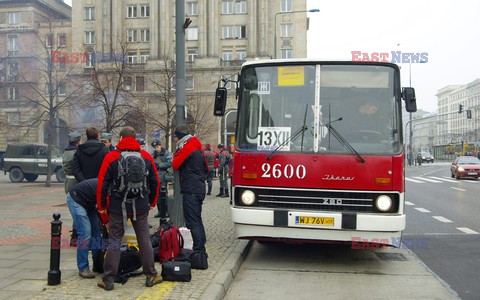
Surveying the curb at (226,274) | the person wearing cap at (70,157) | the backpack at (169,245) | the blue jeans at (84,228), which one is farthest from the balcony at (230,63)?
the blue jeans at (84,228)

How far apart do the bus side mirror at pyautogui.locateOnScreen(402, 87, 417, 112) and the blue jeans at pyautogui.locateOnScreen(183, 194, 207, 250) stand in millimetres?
3268

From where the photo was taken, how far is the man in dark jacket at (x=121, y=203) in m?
5.28

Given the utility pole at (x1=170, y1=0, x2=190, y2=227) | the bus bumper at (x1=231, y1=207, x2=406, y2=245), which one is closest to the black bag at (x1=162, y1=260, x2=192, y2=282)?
the bus bumper at (x1=231, y1=207, x2=406, y2=245)

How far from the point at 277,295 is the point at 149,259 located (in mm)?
1577

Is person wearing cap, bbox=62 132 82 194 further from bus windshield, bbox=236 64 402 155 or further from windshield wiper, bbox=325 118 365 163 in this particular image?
windshield wiper, bbox=325 118 365 163

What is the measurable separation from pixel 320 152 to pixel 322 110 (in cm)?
64

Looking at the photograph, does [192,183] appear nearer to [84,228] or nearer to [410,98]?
[84,228]

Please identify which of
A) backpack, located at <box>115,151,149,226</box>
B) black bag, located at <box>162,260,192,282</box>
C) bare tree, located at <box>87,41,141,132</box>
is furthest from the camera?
bare tree, located at <box>87,41,141,132</box>

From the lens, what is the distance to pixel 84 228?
602 cm

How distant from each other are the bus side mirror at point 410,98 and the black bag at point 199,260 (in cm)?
363

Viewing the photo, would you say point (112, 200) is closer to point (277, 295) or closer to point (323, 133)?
point (277, 295)

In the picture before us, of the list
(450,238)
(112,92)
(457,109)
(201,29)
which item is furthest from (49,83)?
(457,109)

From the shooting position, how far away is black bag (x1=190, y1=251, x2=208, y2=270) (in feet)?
21.0

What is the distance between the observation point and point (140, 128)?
2681cm
